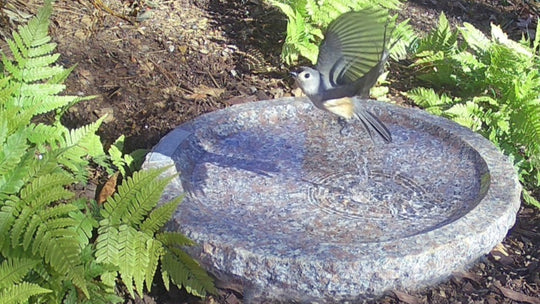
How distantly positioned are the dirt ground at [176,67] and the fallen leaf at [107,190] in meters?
0.58

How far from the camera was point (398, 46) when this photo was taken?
541 centimetres

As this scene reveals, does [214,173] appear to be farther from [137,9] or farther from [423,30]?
[423,30]

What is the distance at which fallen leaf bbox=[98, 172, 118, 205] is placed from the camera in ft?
11.6

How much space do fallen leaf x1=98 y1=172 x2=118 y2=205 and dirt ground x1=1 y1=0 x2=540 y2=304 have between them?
579mm

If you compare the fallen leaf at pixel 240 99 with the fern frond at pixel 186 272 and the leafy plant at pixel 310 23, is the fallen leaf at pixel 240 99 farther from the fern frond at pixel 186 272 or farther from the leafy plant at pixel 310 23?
the fern frond at pixel 186 272

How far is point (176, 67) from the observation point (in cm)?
491

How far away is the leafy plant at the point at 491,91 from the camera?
4.34 meters

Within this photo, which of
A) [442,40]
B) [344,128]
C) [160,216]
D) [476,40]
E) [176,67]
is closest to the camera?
[160,216]

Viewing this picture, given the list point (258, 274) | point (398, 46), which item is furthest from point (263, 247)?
point (398, 46)

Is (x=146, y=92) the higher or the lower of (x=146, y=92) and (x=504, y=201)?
the lower

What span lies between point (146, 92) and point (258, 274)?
2.18 m

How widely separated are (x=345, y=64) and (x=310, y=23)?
6.94 feet

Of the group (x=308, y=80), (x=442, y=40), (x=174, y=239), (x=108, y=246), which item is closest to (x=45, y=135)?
(x=108, y=246)

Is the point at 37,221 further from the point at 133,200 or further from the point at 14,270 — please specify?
the point at 133,200
